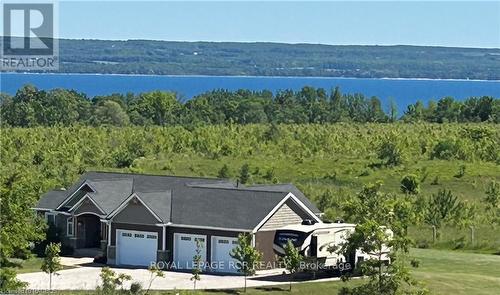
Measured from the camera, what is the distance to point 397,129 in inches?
4112

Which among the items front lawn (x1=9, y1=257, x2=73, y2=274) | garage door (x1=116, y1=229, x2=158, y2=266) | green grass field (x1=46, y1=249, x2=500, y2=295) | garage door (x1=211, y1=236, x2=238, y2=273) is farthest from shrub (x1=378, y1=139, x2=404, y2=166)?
front lawn (x1=9, y1=257, x2=73, y2=274)

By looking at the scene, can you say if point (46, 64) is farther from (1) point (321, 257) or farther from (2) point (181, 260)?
(1) point (321, 257)

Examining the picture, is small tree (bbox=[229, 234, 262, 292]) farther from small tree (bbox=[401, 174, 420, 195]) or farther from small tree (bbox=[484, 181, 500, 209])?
small tree (bbox=[401, 174, 420, 195])

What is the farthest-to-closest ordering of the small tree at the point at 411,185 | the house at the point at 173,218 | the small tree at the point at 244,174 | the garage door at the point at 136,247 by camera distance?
the small tree at the point at 244,174, the small tree at the point at 411,185, the garage door at the point at 136,247, the house at the point at 173,218

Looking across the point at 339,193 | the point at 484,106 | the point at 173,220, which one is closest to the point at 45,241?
the point at 173,220

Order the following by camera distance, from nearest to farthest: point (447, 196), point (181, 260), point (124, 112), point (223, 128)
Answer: point (181, 260) < point (447, 196) < point (223, 128) < point (124, 112)

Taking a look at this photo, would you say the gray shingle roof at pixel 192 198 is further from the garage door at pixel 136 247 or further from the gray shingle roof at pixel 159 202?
the garage door at pixel 136 247

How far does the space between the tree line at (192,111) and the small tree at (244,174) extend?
38.4 meters

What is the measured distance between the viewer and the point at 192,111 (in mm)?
124188

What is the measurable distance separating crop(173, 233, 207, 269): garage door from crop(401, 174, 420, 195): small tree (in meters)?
21.2

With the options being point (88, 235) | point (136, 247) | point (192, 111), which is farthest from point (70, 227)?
point (192, 111)

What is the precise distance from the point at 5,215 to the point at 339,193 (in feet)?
78.9

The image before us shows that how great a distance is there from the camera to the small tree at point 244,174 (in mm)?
68456

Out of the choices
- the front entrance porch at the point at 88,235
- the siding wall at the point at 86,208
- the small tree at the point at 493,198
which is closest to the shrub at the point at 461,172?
the small tree at the point at 493,198
